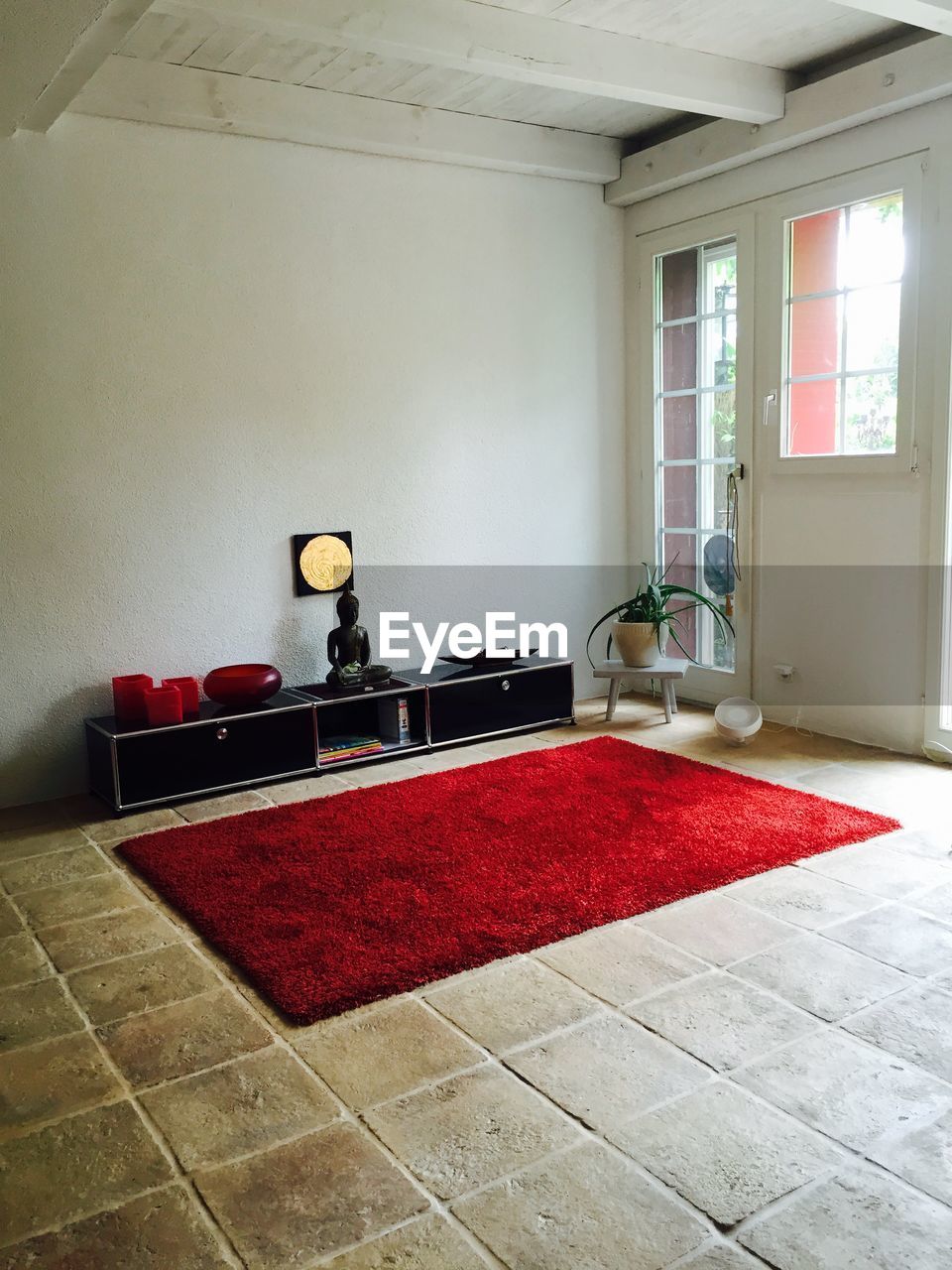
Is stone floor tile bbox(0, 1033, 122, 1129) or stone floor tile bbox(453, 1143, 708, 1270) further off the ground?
stone floor tile bbox(0, 1033, 122, 1129)

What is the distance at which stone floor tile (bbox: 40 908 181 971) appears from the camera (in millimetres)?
2814

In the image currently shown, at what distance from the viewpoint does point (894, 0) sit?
3.08m

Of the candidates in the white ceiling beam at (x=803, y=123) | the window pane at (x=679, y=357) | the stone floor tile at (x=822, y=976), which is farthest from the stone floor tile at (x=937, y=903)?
the window pane at (x=679, y=357)

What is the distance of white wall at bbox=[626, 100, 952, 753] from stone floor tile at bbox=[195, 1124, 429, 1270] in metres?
3.07

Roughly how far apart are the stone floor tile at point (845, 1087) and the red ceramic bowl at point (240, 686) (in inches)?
97.5

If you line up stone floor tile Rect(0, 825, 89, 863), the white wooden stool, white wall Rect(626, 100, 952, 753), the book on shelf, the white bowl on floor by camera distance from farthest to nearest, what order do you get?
1. the white wooden stool
2. the white bowl on floor
3. the book on shelf
4. white wall Rect(626, 100, 952, 753)
5. stone floor tile Rect(0, 825, 89, 863)

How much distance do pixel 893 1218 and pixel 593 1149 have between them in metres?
0.51

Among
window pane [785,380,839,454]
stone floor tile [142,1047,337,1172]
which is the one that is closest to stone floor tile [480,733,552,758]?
window pane [785,380,839,454]

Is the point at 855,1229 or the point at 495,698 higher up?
the point at 495,698

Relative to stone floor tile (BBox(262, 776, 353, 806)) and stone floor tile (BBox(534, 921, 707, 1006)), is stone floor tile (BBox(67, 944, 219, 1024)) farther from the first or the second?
stone floor tile (BBox(262, 776, 353, 806))

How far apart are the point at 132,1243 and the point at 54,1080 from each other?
0.58 m

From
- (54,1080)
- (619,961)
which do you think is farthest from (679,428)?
(54,1080)

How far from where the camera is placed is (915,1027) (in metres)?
2.34

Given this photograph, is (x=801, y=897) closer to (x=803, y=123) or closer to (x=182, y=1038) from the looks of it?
(x=182, y=1038)
